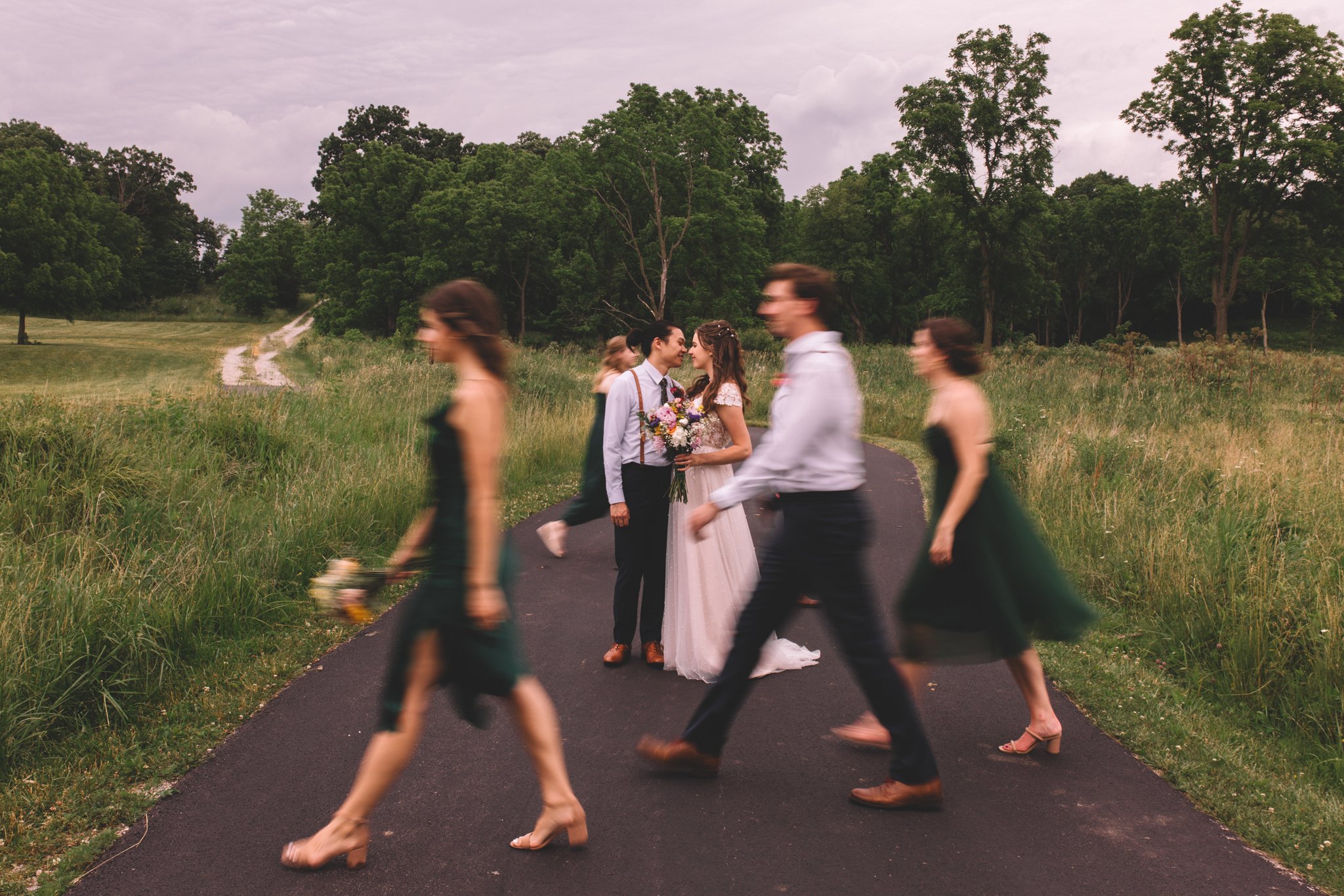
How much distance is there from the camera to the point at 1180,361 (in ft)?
57.2

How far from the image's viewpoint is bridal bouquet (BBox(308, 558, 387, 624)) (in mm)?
3176

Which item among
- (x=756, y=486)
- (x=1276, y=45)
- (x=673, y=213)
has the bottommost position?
(x=756, y=486)

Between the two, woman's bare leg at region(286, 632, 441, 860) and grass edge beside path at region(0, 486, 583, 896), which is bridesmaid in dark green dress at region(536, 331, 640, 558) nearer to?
grass edge beside path at region(0, 486, 583, 896)

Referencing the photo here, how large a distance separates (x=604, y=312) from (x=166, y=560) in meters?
46.5

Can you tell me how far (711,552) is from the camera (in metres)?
5.10

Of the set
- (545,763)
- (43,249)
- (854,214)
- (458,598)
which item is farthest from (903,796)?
(854,214)

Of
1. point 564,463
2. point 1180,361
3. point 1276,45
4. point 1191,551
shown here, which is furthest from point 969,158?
point 1191,551

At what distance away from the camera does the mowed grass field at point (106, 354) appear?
109 ft

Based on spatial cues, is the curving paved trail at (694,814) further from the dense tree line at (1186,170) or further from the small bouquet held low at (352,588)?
the dense tree line at (1186,170)

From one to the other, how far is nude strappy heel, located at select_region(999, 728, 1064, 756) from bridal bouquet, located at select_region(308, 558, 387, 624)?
3.10 m

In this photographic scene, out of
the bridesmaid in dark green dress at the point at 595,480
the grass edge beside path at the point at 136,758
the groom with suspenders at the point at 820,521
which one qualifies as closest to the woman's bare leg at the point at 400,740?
the grass edge beside path at the point at 136,758

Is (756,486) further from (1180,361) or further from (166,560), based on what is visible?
(1180,361)

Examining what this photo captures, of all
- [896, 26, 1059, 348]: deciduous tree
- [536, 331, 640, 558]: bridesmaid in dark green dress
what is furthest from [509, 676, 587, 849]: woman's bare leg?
[896, 26, 1059, 348]: deciduous tree

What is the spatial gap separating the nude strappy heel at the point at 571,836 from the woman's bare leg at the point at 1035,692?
216cm
